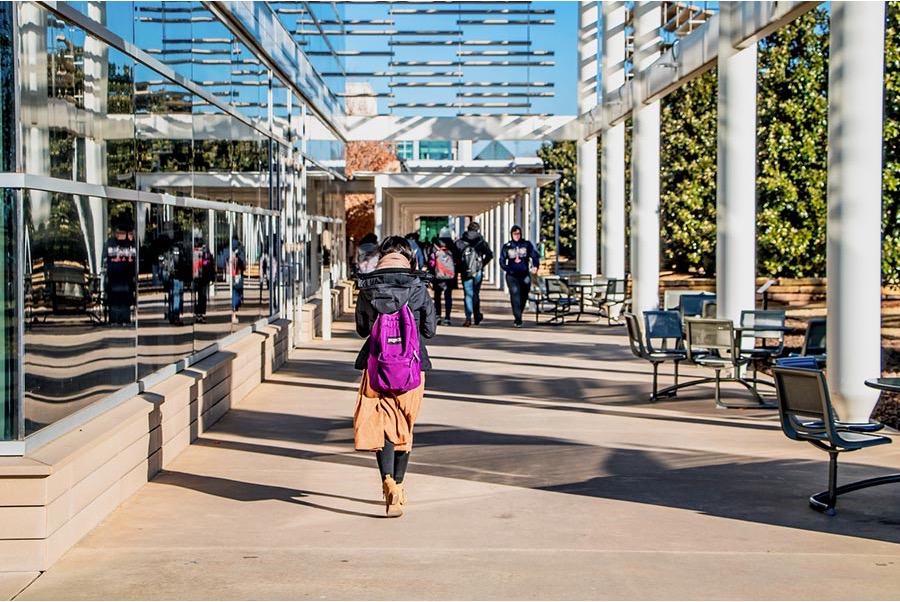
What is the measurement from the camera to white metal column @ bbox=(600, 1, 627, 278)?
2578 centimetres

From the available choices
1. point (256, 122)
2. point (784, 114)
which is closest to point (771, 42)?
point (784, 114)

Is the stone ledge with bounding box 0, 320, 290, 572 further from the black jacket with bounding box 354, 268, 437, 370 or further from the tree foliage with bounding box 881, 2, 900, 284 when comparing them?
the tree foliage with bounding box 881, 2, 900, 284

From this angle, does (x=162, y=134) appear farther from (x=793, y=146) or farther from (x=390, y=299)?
(x=793, y=146)

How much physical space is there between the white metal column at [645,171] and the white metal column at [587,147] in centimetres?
637

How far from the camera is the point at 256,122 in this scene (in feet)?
50.7

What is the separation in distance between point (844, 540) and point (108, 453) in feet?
12.5

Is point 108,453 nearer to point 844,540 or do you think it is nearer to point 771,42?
point 844,540

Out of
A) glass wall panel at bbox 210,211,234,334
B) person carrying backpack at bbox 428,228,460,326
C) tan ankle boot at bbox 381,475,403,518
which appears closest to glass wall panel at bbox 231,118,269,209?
glass wall panel at bbox 210,211,234,334

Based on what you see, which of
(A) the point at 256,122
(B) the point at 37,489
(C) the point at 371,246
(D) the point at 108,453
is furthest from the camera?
(C) the point at 371,246

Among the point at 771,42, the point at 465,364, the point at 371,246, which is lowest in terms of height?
the point at 465,364

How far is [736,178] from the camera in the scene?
1573 cm

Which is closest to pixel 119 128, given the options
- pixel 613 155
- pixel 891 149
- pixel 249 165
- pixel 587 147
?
pixel 249 165

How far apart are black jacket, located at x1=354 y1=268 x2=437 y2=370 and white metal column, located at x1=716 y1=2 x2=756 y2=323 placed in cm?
831

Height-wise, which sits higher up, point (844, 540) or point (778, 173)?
point (778, 173)
